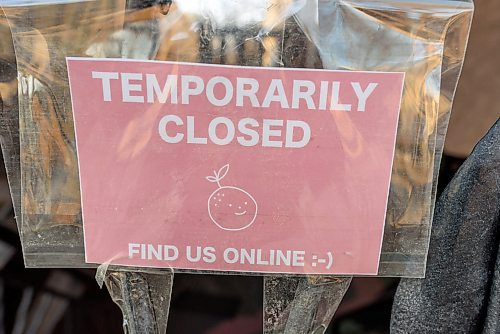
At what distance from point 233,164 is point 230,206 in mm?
53

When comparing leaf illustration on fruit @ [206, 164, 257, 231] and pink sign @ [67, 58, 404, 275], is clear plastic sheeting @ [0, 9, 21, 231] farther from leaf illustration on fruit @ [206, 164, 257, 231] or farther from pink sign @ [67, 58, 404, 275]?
leaf illustration on fruit @ [206, 164, 257, 231]

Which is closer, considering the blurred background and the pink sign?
the pink sign

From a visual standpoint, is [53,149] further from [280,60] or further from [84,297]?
[84,297]

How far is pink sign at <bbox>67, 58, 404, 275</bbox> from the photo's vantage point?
1.94 feet

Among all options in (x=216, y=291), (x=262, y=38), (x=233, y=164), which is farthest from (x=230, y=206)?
(x=216, y=291)

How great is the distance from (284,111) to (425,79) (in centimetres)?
16

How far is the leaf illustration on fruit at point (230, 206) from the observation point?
2.08ft

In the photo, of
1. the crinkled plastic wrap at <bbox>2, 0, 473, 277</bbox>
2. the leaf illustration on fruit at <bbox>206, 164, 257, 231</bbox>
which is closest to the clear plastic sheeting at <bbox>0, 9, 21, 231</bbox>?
the crinkled plastic wrap at <bbox>2, 0, 473, 277</bbox>

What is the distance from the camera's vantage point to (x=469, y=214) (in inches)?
27.0

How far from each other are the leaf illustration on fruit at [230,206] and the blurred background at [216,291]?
291mm

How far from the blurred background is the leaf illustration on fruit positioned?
291 mm

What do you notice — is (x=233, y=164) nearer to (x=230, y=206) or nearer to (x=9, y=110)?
(x=230, y=206)

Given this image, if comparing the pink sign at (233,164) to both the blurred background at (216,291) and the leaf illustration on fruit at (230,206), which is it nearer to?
the leaf illustration on fruit at (230,206)

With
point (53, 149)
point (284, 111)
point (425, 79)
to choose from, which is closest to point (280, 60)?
point (284, 111)
